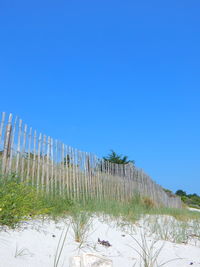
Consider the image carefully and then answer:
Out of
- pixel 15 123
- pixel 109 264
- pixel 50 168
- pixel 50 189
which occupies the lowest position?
pixel 109 264

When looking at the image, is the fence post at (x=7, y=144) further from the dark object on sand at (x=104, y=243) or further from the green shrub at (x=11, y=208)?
the dark object on sand at (x=104, y=243)

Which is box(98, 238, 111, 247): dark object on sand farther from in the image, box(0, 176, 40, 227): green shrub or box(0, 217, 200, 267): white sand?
box(0, 176, 40, 227): green shrub

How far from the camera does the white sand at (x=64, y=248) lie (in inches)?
97.3

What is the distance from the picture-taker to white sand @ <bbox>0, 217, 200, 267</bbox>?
247cm

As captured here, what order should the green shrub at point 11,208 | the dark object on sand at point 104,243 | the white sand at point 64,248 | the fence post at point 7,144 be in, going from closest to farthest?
the white sand at point 64,248
the green shrub at point 11,208
the dark object on sand at point 104,243
the fence post at point 7,144

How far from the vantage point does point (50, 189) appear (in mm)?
7043

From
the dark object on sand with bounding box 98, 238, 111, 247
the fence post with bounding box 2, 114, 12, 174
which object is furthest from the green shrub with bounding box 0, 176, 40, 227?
the fence post with bounding box 2, 114, 12, 174

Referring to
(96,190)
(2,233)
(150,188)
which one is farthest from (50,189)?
(150,188)

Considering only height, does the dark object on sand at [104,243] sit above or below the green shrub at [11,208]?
below

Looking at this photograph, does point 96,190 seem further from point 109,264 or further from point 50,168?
point 109,264

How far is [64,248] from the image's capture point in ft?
9.83

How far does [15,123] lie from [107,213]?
2.77m

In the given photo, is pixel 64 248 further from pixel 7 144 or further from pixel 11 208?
pixel 7 144

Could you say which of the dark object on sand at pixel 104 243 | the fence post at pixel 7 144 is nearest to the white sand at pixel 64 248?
the dark object on sand at pixel 104 243
